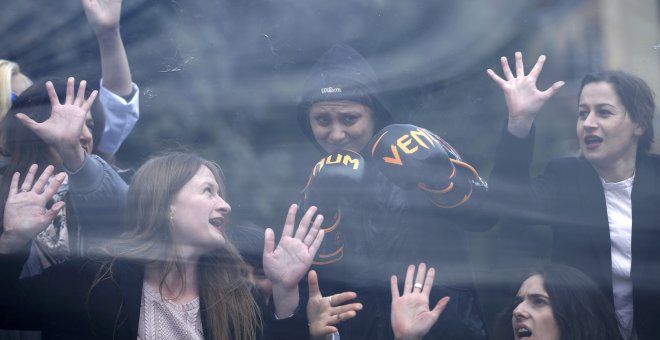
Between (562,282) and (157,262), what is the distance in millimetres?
1123

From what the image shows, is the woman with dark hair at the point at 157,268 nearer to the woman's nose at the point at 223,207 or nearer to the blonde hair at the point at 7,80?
the woman's nose at the point at 223,207

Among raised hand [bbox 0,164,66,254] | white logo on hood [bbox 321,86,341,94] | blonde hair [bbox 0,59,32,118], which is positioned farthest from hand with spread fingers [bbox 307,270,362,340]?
blonde hair [bbox 0,59,32,118]

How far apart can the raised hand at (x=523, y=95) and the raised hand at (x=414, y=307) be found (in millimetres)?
459

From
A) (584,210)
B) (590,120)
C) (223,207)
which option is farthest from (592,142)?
(223,207)

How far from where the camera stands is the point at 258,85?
2721 mm

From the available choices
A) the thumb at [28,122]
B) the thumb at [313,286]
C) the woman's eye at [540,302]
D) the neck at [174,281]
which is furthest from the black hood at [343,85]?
the thumb at [28,122]

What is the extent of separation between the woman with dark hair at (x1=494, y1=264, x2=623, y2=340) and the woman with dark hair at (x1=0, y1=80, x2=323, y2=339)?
0.58m

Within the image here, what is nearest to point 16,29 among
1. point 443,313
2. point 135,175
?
point 135,175

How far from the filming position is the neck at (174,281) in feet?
8.18

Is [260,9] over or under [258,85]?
over

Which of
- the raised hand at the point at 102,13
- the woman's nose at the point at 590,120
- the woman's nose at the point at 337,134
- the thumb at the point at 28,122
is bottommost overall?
the woman's nose at the point at 590,120

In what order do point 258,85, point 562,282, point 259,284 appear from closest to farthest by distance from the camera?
point 562,282, point 259,284, point 258,85

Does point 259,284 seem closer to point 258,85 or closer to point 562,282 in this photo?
point 258,85

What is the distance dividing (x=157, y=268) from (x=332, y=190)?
1.80 feet
